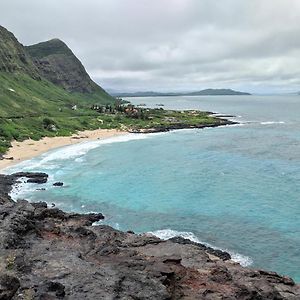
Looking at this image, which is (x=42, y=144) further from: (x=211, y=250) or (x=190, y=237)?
(x=211, y=250)

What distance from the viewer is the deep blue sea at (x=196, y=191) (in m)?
47.1

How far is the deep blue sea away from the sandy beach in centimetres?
365

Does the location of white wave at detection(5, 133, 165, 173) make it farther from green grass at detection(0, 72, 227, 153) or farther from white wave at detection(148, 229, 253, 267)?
white wave at detection(148, 229, 253, 267)

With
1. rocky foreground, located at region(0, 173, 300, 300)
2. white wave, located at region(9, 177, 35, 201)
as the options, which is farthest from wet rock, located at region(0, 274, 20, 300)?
white wave, located at region(9, 177, 35, 201)

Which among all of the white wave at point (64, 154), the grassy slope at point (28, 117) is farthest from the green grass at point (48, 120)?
the white wave at point (64, 154)

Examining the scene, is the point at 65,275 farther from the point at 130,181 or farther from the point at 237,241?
the point at 130,181

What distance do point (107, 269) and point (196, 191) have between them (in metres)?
40.2

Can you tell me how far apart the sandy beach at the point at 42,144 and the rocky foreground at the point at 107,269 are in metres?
50.0

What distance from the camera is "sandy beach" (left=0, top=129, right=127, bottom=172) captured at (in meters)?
91.5

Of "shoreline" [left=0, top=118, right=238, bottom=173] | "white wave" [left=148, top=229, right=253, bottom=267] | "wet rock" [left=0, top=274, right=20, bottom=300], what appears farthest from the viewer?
"shoreline" [left=0, top=118, right=238, bottom=173]

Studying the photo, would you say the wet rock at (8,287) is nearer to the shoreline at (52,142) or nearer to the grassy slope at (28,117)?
the shoreline at (52,142)

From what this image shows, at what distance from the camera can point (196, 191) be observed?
6700cm

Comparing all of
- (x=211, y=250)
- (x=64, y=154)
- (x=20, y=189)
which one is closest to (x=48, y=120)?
(x=64, y=154)

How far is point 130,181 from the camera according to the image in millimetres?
75188
